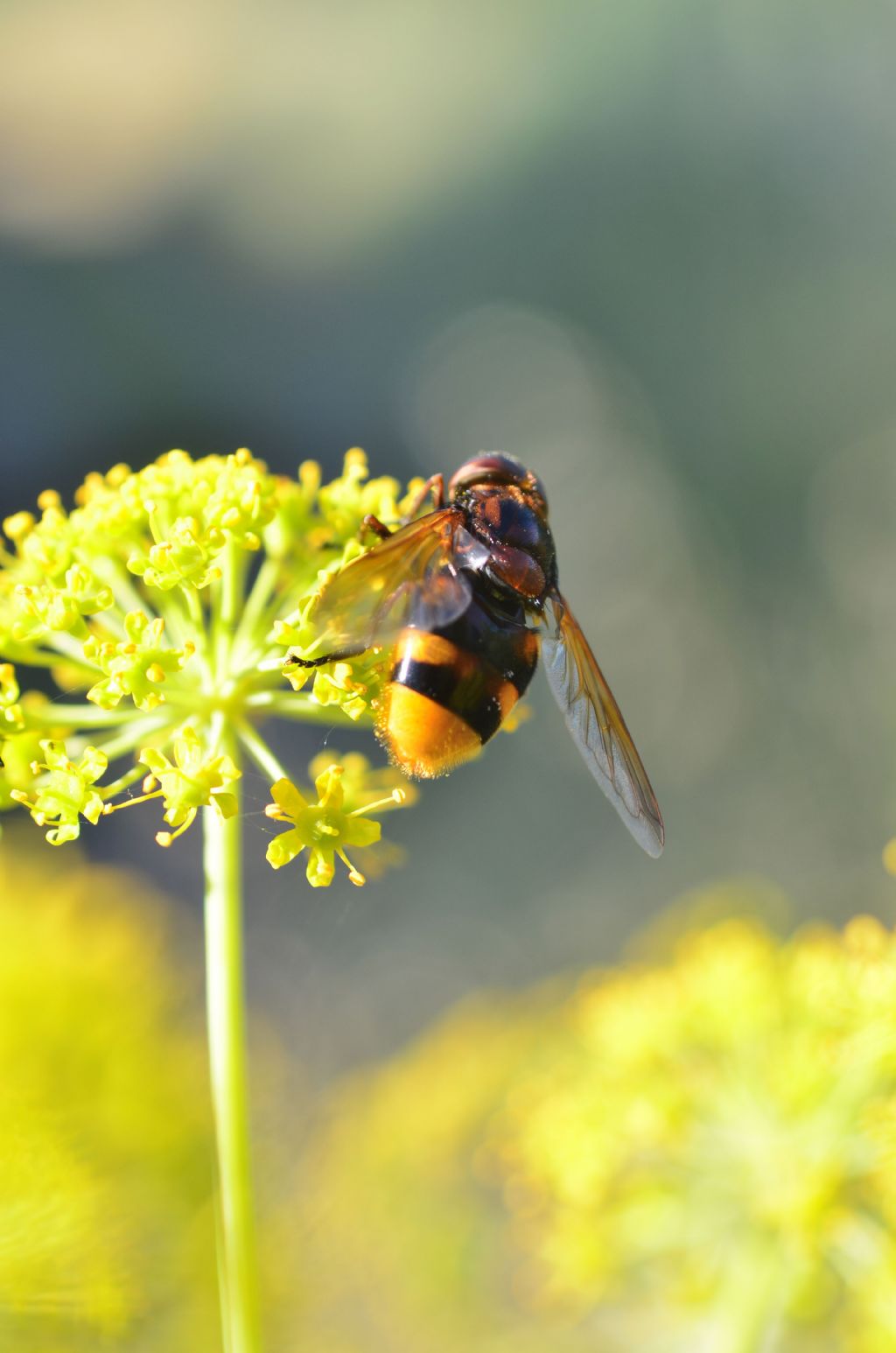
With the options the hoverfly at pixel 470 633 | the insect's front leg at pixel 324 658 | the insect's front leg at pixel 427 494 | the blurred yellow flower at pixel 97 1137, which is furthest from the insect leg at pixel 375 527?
the blurred yellow flower at pixel 97 1137

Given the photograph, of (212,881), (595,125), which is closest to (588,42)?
(595,125)

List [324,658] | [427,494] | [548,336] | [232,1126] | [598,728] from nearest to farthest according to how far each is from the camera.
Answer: [232,1126] < [324,658] < [598,728] < [427,494] < [548,336]

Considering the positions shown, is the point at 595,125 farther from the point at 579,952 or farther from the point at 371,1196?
the point at 371,1196

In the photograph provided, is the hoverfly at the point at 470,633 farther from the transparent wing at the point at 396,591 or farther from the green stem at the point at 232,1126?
the green stem at the point at 232,1126

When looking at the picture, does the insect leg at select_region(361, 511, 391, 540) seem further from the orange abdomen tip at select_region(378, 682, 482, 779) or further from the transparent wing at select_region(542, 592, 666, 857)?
the transparent wing at select_region(542, 592, 666, 857)

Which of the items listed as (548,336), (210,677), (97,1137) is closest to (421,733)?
(210,677)

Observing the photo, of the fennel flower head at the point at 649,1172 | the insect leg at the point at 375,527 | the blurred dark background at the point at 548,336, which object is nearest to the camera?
the insect leg at the point at 375,527

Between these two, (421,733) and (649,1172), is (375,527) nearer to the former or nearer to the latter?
(421,733)
